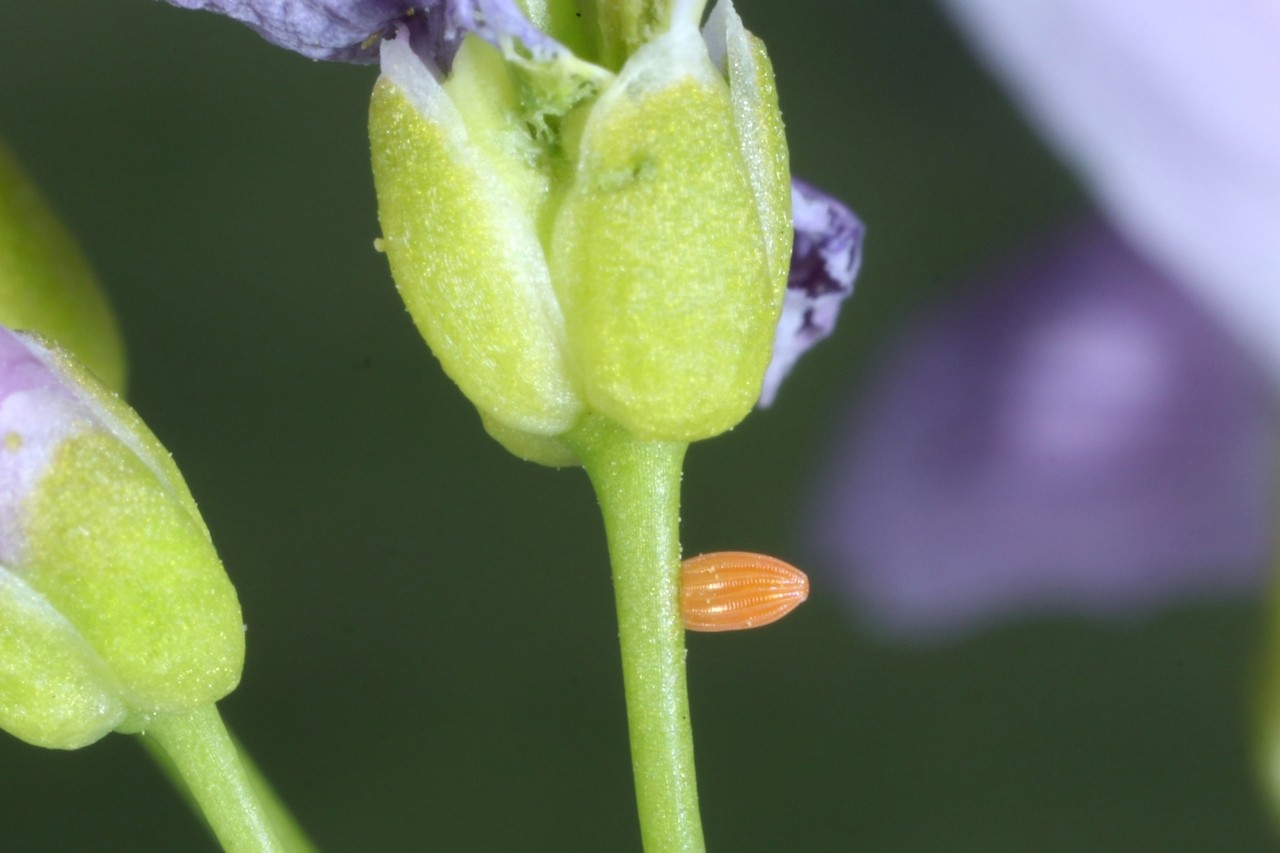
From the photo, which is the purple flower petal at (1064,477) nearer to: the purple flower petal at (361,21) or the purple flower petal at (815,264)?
the purple flower petal at (815,264)

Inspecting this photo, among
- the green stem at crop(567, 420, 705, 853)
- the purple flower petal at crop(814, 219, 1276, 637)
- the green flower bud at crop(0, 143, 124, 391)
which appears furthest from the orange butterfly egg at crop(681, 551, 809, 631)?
the purple flower petal at crop(814, 219, 1276, 637)

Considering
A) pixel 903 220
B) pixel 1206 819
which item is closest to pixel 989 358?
pixel 903 220

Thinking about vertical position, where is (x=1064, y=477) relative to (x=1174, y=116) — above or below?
below

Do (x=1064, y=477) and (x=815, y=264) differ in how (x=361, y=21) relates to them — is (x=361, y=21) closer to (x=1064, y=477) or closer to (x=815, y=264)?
(x=815, y=264)

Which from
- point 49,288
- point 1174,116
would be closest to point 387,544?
point 49,288

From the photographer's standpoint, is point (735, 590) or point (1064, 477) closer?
point (735, 590)

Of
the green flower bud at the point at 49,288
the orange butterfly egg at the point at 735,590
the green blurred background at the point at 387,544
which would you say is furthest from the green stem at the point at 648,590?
the green blurred background at the point at 387,544

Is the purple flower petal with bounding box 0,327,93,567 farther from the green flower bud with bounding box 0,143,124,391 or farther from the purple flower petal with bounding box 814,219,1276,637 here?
the purple flower petal with bounding box 814,219,1276,637
